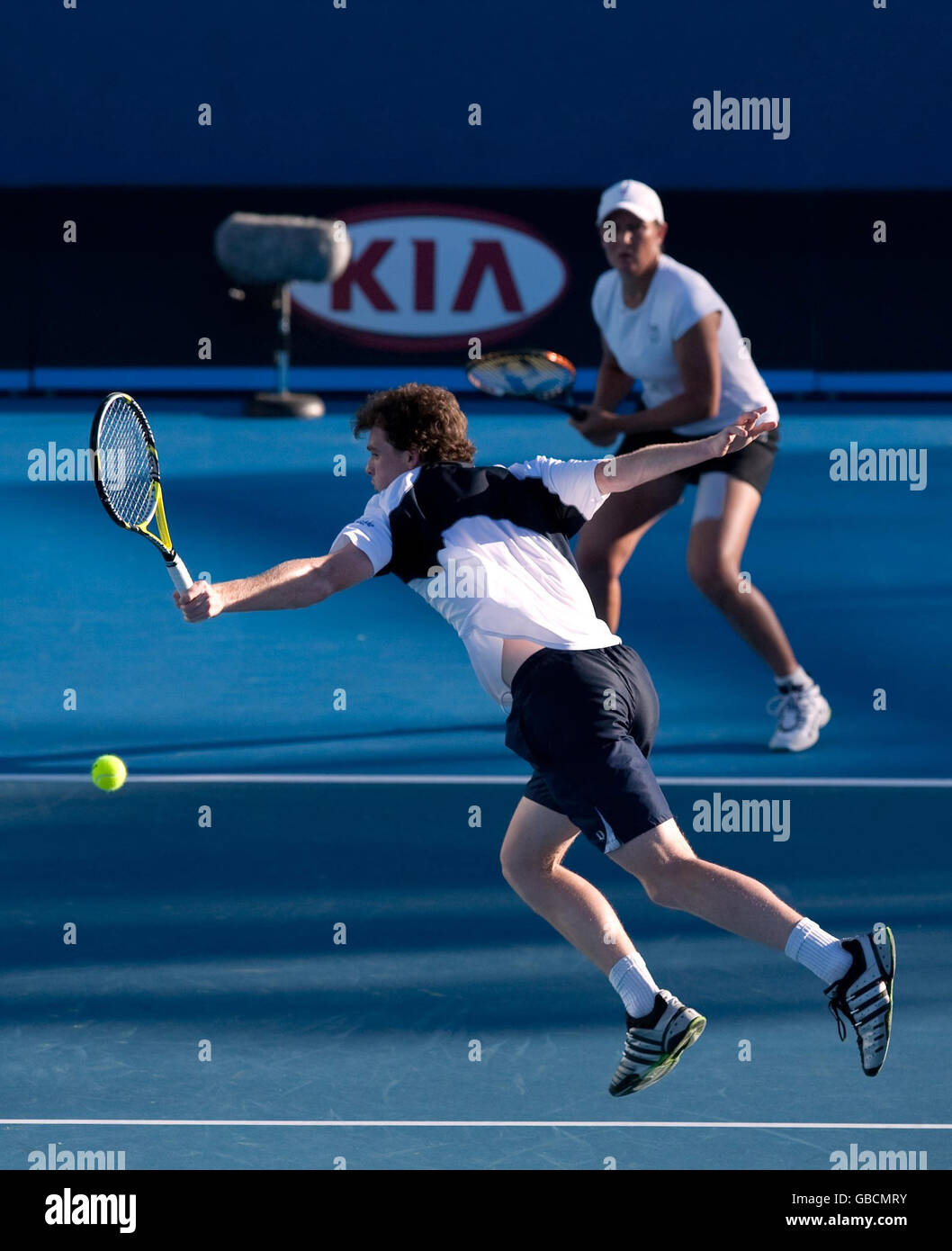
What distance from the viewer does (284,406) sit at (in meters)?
15.6

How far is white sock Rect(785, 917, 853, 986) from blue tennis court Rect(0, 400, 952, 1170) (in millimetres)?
413

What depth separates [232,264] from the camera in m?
15.9

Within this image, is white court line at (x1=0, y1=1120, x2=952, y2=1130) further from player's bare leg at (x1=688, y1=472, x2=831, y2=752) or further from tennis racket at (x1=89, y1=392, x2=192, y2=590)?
player's bare leg at (x1=688, y1=472, x2=831, y2=752)

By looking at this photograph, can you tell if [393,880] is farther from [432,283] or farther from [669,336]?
[432,283]

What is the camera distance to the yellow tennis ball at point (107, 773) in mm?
6746

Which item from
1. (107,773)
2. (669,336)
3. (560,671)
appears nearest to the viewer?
(560,671)

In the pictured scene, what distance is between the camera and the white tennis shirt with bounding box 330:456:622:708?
428 centimetres

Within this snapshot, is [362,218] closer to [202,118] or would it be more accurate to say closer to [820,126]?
[202,118]

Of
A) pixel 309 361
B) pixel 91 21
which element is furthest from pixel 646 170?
pixel 91 21

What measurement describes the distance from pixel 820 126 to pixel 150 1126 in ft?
47.9

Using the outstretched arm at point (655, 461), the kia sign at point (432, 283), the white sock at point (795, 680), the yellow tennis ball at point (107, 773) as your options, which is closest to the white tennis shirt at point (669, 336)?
the white sock at point (795, 680)

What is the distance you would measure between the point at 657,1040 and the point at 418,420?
5.02 feet
